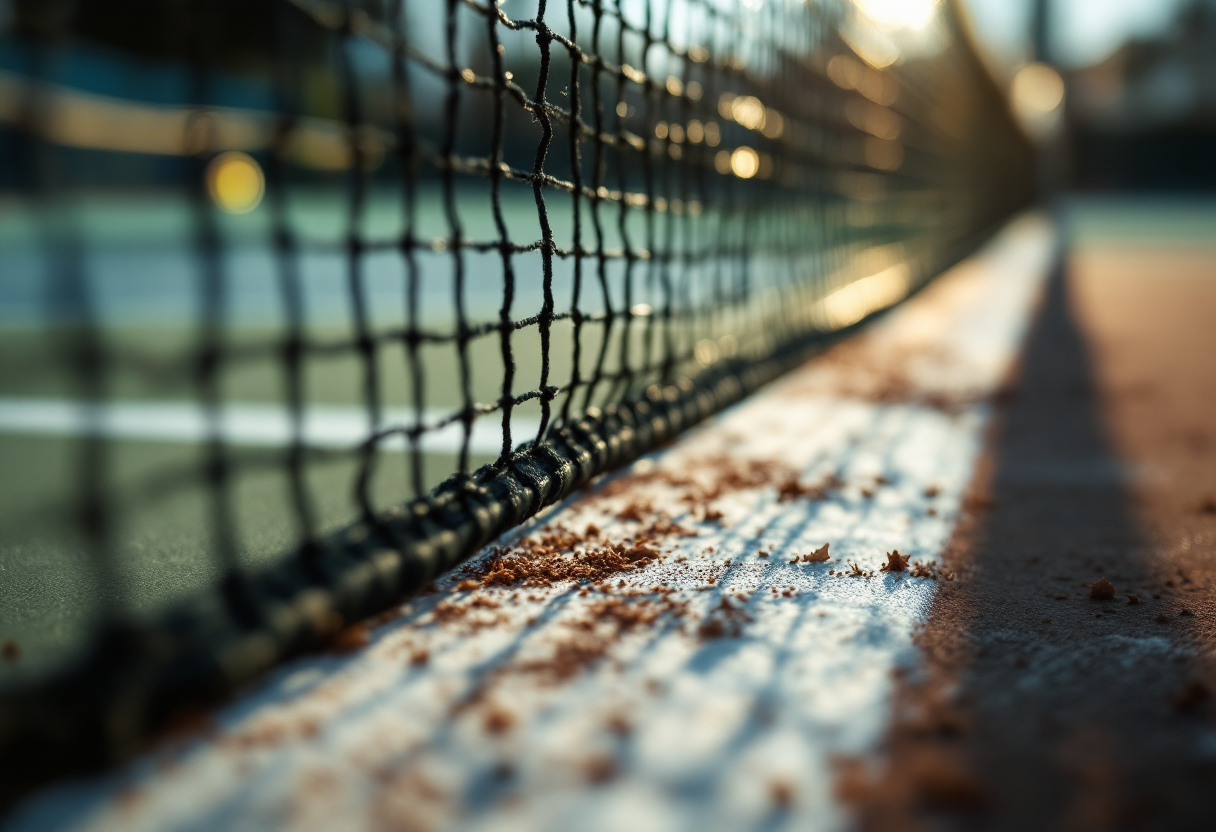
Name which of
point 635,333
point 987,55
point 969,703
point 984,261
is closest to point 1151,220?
point 987,55

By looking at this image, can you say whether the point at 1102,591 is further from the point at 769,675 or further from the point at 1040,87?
the point at 1040,87

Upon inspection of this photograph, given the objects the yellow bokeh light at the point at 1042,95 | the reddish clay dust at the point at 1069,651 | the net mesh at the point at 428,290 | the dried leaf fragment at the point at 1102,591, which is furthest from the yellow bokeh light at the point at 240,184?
the yellow bokeh light at the point at 1042,95

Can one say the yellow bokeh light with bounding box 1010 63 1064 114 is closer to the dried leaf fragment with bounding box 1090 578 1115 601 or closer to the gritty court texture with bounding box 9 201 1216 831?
the gritty court texture with bounding box 9 201 1216 831

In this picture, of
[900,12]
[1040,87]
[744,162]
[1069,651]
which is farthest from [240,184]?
[1040,87]

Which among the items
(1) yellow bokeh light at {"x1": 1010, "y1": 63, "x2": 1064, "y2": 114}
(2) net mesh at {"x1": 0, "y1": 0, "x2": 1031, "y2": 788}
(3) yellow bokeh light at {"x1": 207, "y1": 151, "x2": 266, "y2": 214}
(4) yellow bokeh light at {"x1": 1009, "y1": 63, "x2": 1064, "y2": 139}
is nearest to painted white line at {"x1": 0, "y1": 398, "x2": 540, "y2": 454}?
(2) net mesh at {"x1": 0, "y1": 0, "x2": 1031, "y2": 788}

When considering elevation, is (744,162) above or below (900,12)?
below

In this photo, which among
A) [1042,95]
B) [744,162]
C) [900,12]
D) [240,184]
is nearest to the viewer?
[744,162]

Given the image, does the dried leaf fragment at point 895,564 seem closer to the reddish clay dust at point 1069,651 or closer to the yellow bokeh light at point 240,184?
the reddish clay dust at point 1069,651
